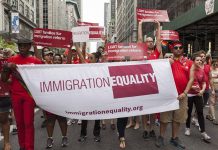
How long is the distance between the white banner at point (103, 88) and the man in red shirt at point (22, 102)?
119 millimetres

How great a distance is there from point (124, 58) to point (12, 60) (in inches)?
85.8

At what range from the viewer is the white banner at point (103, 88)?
584 centimetres

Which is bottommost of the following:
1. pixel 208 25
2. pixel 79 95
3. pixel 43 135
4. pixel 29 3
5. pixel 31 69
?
pixel 43 135

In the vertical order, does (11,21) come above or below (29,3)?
below

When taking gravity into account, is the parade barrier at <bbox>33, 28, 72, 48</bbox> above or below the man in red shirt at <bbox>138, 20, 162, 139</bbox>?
above

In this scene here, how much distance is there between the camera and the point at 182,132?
7.98m

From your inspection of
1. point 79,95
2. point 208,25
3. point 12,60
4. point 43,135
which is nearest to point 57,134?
point 43,135

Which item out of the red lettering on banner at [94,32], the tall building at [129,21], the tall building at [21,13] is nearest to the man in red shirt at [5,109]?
the red lettering on banner at [94,32]

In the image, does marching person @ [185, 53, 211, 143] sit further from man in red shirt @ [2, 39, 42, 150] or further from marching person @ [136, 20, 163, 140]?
man in red shirt @ [2, 39, 42, 150]

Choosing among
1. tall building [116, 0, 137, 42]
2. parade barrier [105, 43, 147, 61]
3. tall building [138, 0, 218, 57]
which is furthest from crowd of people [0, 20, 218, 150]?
tall building [116, 0, 137, 42]

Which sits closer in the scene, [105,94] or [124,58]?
[105,94]

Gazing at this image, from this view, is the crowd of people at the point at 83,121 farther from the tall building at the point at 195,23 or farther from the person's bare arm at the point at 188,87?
the tall building at the point at 195,23

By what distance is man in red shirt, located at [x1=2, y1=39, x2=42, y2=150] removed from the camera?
5.52m

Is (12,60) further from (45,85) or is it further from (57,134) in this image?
(57,134)
